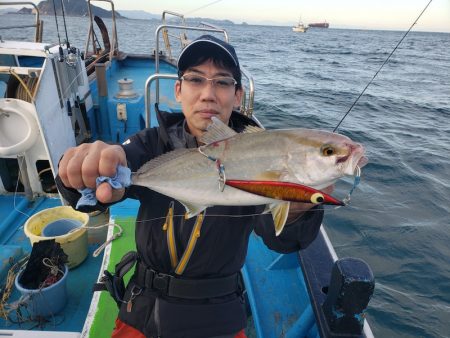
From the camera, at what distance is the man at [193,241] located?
242 cm

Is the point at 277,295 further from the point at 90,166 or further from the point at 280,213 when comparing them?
the point at 90,166

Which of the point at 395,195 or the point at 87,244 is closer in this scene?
the point at 87,244

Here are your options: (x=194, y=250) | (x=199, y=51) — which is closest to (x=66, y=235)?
(x=194, y=250)

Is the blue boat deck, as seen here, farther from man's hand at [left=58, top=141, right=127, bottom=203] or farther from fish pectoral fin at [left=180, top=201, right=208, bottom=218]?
man's hand at [left=58, top=141, right=127, bottom=203]

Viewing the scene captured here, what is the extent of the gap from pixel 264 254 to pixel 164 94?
20.1 feet

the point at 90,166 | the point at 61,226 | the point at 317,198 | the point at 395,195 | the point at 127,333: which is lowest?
the point at 395,195

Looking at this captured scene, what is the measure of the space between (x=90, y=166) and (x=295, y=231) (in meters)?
1.43

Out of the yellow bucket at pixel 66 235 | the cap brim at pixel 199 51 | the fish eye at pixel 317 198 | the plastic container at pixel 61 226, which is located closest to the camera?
the fish eye at pixel 317 198

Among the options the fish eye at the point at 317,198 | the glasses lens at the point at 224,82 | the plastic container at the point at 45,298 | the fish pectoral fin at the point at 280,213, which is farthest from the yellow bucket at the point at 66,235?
the fish eye at the point at 317,198

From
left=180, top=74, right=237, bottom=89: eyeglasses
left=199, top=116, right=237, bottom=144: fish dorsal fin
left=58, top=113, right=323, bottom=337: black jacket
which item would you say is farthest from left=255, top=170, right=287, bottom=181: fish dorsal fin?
left=180, top=74, right=237, bottom=89: eyeglasses

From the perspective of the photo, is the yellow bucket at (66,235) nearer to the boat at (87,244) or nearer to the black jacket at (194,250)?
the boat at (87,244)

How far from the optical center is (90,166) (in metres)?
1.72

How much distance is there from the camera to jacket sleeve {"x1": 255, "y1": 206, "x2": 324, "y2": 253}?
230 centimetres

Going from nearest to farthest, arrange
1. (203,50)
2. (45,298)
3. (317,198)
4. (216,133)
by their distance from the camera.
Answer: (317,198) → (216,133) → (203,50) → (45,298)
